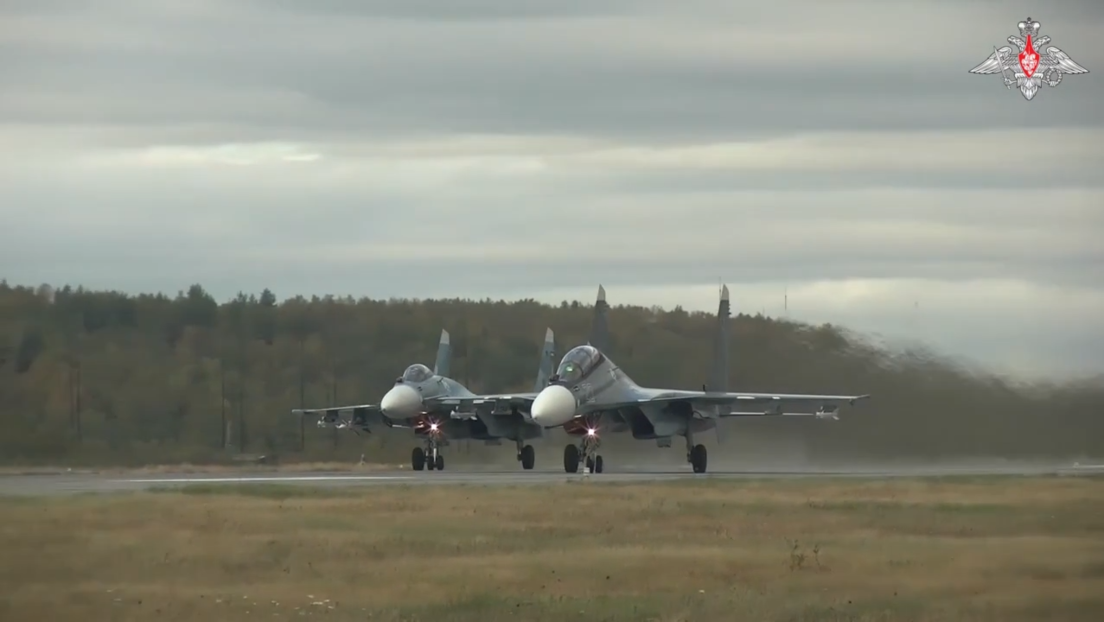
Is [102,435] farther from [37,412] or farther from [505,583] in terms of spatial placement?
[505,583]

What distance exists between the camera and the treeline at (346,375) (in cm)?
5497

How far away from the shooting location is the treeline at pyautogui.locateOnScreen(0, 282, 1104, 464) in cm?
5497

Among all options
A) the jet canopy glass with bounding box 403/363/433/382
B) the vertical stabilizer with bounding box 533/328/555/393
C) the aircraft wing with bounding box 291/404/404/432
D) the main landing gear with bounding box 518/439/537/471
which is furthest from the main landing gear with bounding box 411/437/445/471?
the vertical stabilizer with bounding box 533/328/555/393

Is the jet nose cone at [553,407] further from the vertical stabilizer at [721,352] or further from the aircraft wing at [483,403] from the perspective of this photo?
the vertical stabilizer at [721,352]

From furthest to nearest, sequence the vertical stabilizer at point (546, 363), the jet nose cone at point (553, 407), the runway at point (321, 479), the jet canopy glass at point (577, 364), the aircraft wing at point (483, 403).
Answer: the vertical stabilizer at point (546, 363), the aircraft wing at point (483, 403), the jet canopy glass at point (577, 364), the jet nose cone at point (553, 407), the runway at point (321, 479)

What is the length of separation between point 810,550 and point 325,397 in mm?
50396

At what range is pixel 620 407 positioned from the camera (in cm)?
5356

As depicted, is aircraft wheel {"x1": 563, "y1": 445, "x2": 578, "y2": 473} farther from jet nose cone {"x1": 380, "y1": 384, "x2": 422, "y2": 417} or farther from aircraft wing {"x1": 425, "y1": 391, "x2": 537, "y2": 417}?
jet nose cone {"x1": 380, "y1": 384, "x2": 422, "y2": 417}

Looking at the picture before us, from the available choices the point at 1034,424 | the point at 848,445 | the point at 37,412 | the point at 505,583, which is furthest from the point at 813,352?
the point at 505,583

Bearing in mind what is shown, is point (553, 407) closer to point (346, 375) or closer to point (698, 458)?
point (698, 458)

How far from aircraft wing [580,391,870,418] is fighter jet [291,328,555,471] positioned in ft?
15.8

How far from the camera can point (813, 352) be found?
6112 centimetres

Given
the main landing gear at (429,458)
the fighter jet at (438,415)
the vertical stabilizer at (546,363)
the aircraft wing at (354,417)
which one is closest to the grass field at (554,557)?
the fighter jet at (438,415)

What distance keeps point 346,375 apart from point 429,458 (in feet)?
51.2
